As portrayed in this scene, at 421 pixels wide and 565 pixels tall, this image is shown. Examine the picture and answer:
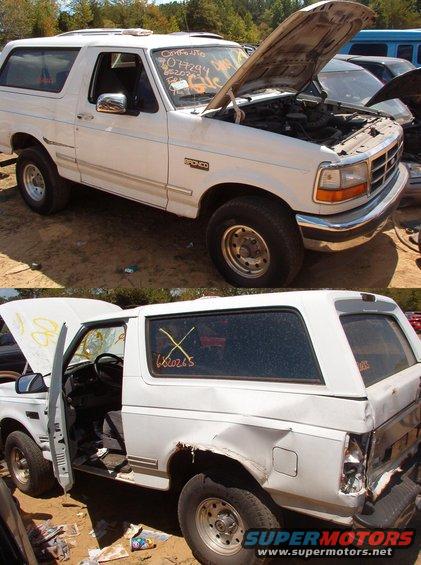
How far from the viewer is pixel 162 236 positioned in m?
6.12

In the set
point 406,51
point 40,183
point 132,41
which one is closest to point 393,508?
point 132,41

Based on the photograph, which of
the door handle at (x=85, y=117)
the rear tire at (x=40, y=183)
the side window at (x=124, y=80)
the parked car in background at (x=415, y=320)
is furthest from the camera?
the parked car in background at (x=415, y=320)

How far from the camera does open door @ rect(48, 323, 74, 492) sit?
11.4 ft

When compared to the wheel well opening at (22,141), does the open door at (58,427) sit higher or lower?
lower

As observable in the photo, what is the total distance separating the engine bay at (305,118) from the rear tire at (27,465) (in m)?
3.22

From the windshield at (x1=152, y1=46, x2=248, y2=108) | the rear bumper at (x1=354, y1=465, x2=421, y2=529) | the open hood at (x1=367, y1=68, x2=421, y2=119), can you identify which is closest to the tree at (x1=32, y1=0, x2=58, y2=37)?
the open hood at (x1=367, y1=68, x2=421, y2=119)

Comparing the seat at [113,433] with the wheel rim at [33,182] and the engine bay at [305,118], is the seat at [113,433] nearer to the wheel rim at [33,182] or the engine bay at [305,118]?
the engine bay at [305,118]

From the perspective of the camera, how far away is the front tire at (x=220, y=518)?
2.79m

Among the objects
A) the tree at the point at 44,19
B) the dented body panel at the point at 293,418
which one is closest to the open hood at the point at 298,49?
the dented body panel at the point at 293,418

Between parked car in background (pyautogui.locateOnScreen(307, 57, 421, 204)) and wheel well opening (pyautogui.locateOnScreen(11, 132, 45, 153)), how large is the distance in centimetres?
351

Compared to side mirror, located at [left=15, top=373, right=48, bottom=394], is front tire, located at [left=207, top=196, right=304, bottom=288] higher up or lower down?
higher up

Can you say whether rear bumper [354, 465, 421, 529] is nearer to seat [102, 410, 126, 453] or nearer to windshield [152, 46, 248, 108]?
seat [102, 410, 126, 453]

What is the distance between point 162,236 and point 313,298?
11.7 ft

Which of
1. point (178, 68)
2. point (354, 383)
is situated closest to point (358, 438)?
point (354, 383)
